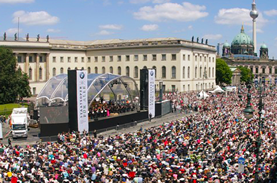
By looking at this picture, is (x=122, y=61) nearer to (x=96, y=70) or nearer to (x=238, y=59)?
(x=96, y=70)

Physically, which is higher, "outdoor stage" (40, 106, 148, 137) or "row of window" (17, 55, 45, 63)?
"row of window" (17, 55, 45, 63)

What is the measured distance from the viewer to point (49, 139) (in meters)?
33.6

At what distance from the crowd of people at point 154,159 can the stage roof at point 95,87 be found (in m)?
9.07

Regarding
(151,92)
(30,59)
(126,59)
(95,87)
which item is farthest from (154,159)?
(126,59)

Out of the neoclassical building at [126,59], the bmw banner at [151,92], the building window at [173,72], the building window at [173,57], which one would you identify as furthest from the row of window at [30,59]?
the bmw banner at [151,92]

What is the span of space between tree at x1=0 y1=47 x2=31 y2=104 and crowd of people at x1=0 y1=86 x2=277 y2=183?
30.2 meters

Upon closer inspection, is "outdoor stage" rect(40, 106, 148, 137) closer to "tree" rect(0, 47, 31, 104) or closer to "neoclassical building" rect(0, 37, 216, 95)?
"tree" rect(0, 47, 31, 104)

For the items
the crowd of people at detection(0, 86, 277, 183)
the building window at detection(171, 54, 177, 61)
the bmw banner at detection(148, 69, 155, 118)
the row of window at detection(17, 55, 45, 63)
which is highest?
the building window at detection(171, 54, 177, 61)

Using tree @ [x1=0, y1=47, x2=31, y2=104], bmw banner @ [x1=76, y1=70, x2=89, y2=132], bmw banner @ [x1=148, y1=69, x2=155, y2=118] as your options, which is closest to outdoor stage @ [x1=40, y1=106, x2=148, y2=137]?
bmw banner @ [x1=76, y1=70, x2=89, y2=132]

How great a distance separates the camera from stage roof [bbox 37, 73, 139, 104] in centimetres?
4012

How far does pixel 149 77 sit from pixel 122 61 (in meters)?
41.8

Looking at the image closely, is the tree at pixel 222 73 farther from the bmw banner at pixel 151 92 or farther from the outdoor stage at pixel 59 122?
Answer: the outdoor stage at pixel 59 122

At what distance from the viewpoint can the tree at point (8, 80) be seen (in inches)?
2267

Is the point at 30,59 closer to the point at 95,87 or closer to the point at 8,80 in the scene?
the point at 8,80
